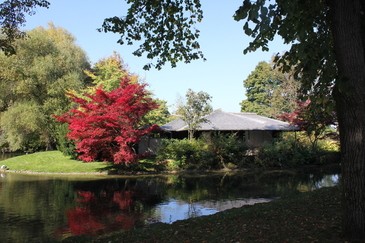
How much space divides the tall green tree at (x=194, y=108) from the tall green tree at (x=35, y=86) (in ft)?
38.1

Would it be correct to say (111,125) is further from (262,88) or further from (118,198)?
(262,88)

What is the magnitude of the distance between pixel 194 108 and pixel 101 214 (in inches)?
631

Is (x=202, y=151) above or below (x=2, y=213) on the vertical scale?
above

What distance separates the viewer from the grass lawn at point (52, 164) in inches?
967

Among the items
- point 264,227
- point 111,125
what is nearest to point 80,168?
point 111,125

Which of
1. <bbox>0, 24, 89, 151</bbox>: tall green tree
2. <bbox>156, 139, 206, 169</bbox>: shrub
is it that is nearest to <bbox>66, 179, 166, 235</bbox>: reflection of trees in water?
<bbox>156, 139, 206, 169</bbox>: shrub

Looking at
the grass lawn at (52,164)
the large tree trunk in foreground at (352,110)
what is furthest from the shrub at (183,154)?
the large tree trunk in foreground at (352,110)

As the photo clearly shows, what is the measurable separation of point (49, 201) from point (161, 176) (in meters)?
8.49

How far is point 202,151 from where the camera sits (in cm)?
2420

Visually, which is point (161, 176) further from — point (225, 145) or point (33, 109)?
point (33, 109)

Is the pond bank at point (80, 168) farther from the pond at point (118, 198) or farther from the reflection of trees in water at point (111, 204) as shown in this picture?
the reflection of trees in water at point (111, 204)

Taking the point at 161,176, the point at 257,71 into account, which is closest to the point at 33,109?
the point at 161,176

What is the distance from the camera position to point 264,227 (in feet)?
21.4

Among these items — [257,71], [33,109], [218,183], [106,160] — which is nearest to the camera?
[218,183]
